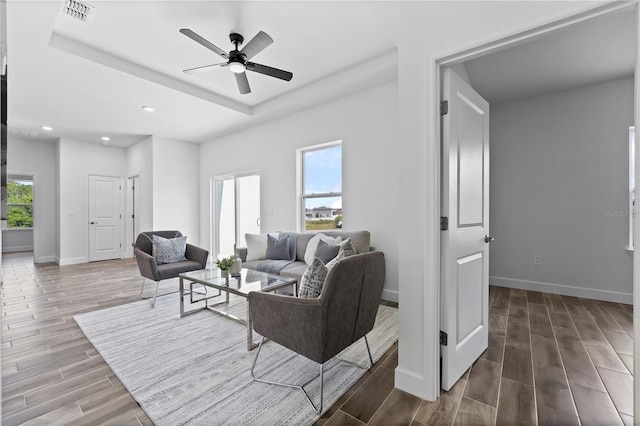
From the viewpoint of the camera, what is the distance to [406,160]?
6.25 ft

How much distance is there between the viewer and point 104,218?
22.7 feet

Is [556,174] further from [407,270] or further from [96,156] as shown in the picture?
[96,156]

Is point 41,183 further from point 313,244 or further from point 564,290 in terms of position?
point 564,290

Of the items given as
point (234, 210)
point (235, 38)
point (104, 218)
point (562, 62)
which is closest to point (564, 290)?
point (562, 62)

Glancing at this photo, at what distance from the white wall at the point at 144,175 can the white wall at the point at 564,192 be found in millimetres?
6366

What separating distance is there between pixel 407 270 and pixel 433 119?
38.3 inches

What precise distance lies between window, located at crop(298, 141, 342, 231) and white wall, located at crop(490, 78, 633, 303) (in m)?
2.37

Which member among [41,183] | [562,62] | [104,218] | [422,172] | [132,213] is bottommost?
[104,218]

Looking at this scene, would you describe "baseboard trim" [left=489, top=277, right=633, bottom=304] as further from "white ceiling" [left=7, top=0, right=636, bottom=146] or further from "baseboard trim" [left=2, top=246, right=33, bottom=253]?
"baseboard trim" [left=2, top=246, right=33, bottom=253]

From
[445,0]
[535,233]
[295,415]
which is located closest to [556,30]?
[445,0]

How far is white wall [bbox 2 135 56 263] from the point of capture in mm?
6422

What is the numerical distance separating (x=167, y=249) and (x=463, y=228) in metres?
3.55

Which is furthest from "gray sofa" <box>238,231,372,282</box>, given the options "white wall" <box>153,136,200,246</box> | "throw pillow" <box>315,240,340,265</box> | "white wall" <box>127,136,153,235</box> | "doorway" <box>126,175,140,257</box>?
"doorway" <box>126,175,140,257</box>

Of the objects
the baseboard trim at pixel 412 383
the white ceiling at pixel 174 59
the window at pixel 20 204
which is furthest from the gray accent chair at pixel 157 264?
the window at pixel 20 204
